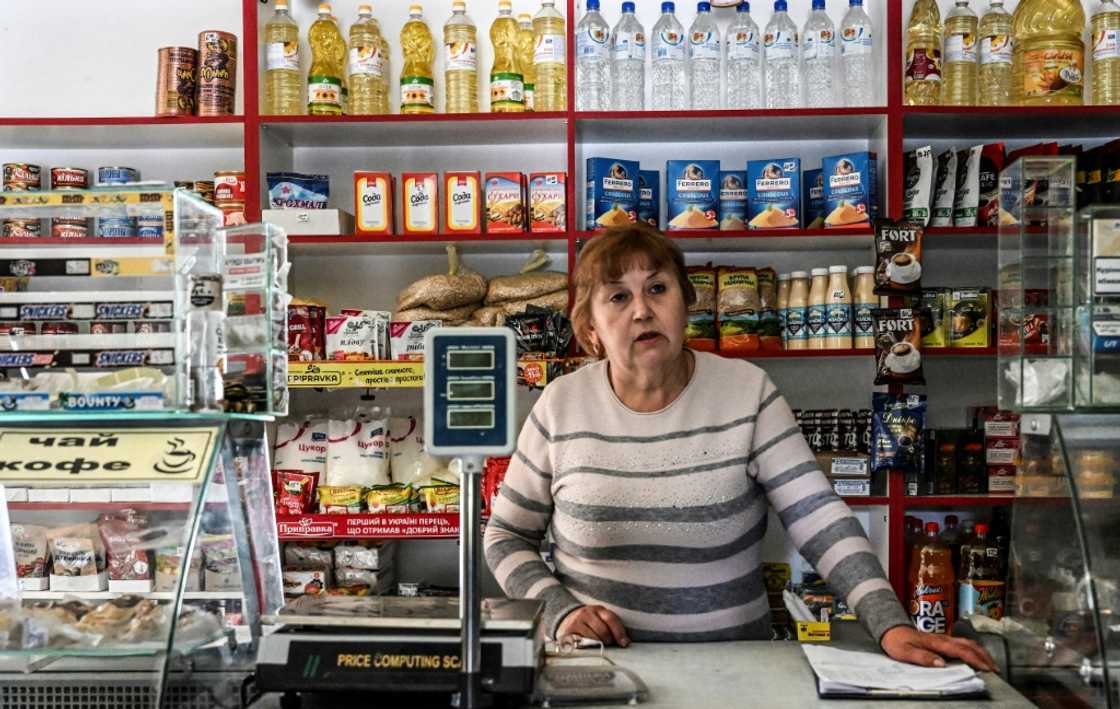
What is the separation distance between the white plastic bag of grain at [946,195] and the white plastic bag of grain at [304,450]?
81.9 inches

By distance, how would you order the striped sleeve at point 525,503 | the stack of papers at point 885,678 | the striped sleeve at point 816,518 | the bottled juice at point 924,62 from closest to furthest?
the stack of papers at point 885,678
the striped sleeve at point 816,518
the striped sleeve at point 525,503
the bottled juice at point 924,62

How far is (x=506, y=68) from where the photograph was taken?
3.42 m

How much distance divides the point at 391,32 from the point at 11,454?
2645mm

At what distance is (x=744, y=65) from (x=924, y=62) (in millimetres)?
558

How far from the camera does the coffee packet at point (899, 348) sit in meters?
3.19

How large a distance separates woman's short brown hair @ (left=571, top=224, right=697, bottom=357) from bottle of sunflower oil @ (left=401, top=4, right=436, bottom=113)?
1456 mm

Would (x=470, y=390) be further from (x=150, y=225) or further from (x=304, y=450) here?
(x=304, y=450)

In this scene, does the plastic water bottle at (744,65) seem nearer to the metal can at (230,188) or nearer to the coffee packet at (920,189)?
the coffee packet at (920,189)

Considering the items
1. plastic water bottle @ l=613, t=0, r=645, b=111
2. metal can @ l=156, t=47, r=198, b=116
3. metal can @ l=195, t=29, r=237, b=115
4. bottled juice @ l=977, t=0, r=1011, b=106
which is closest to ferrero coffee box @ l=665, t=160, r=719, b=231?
plastic water bottle @ l=613, t=0, r=645, b=111

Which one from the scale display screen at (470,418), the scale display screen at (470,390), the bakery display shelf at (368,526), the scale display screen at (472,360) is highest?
the scale display screen at (472,360)

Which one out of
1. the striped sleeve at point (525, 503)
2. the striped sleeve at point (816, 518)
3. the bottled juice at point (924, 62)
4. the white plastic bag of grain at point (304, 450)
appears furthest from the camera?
the white plastic bag of grain at point (304, 450)

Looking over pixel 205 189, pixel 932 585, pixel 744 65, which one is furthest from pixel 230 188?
pixel 932 585

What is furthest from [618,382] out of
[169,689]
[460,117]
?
[460,117]

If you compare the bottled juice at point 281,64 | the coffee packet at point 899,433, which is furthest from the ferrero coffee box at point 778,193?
the bottled juice at point 281,64
